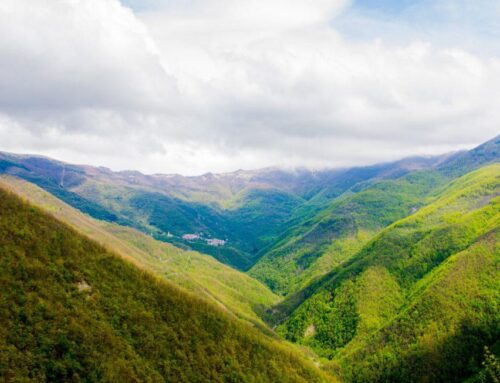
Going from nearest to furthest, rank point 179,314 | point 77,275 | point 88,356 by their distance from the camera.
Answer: point 88,356, point 77,275, point 179,314

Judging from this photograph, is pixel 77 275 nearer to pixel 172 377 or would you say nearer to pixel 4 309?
pixel 4 309

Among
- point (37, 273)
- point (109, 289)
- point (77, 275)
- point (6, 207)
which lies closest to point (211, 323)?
point (109, 289)

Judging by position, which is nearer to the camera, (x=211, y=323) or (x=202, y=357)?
(x=202, y=357)

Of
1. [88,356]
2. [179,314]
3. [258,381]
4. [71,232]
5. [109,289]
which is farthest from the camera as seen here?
[258,381]

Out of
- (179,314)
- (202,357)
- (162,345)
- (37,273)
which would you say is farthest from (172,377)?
(37,273)

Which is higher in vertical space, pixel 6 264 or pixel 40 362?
pixel 6 264

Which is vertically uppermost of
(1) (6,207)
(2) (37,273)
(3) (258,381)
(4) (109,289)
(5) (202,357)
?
(1) (6,207)
